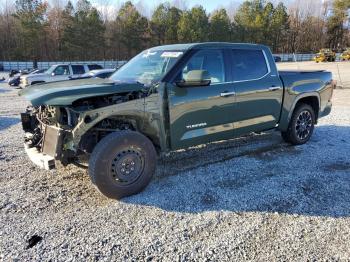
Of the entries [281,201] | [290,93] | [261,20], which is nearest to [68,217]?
[281,201]

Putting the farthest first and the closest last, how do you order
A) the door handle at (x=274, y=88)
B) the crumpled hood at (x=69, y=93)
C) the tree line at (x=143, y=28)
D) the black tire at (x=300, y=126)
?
the tree line at (x=143, y=28) < the black tire at (x=300, y=126) < the door handle at (x=274, y=88) < the crumpled hood at (x=69, y=93)

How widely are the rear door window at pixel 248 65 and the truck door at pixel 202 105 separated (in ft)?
0.79

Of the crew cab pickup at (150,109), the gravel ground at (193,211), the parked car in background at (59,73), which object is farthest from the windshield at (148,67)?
the parked car in background at (59,73)

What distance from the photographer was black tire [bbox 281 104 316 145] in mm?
6512

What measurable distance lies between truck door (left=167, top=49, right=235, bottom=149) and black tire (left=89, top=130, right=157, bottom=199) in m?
0.50

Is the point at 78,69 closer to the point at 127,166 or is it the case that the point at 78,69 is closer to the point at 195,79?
the point at 195,79

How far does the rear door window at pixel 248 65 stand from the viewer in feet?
17.6

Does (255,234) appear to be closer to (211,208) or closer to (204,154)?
(211,208)

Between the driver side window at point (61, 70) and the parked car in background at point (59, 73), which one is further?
the driver side window at point (61, 70)

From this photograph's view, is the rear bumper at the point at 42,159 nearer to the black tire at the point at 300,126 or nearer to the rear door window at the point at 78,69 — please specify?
the black tire at the point at 300,126

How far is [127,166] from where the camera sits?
433 cm

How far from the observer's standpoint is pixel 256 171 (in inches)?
209

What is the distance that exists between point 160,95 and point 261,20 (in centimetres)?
7673

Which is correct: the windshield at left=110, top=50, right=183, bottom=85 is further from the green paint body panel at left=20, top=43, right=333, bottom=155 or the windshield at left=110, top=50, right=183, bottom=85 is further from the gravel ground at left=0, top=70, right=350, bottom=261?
the gravel ground at left=0, top=70, right=350, bottom=261
